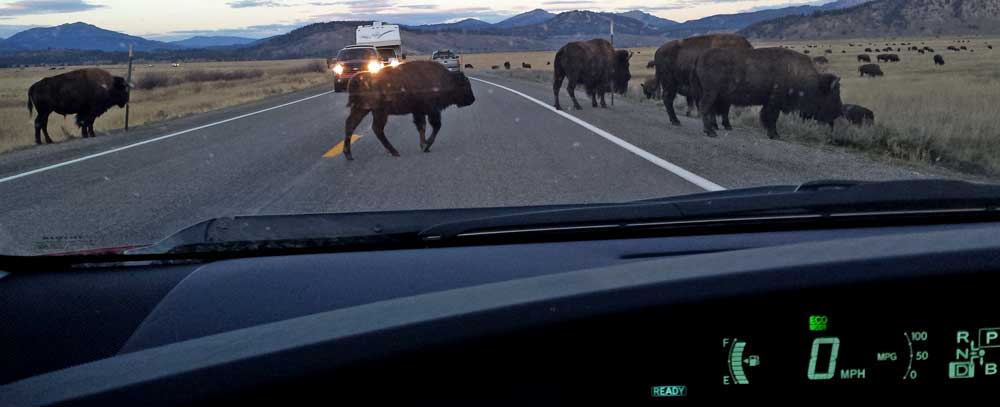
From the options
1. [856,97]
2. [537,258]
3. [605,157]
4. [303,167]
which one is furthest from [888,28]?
[537,258]

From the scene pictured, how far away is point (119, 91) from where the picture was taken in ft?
62.7

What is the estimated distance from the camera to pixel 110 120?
74.8 ft

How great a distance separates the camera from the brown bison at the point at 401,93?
11906mm

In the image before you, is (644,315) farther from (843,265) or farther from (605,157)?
(605,157)

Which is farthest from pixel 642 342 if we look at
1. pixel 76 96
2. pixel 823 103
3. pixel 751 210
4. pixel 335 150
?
pixel 76 96

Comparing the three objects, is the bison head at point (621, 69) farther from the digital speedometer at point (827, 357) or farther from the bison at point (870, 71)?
the digital speedometer at point (827, 357)

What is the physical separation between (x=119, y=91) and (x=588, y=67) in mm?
10400

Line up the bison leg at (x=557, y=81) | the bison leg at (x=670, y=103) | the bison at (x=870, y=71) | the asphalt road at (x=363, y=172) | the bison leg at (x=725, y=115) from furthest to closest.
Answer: the bison at (x=870, y=71), the bison leg at (x=557, y=81), the bison leg at (x=670, y=103), the bison leg at (x=725, y=115), the asphalt road at (x=363, y=172)

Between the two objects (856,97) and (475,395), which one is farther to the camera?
(856,97)

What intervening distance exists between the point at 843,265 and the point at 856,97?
19.5 m

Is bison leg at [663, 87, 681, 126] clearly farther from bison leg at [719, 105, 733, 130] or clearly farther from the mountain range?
the mountain range

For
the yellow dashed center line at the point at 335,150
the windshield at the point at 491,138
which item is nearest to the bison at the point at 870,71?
the windshield at the point at 491,138

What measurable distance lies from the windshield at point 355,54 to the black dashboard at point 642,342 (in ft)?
112

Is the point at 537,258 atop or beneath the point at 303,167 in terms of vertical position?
atop
